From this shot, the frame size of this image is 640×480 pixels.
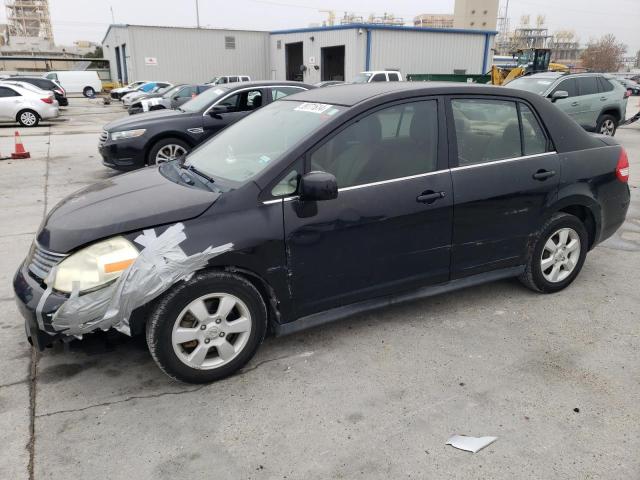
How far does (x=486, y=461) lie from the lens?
8.04 feet

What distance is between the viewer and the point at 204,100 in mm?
8992

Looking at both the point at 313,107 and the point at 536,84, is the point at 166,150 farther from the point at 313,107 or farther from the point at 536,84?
the point at 536,84

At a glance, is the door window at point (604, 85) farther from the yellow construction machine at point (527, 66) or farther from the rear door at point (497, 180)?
the rear door at point (497, 180)

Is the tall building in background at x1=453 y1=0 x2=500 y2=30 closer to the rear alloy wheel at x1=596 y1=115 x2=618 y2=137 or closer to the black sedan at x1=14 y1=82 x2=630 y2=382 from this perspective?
the rear alloy wheel at x1=596 y1=115 x2=618 y2=137

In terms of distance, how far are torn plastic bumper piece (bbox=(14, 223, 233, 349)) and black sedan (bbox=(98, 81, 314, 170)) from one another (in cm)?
548

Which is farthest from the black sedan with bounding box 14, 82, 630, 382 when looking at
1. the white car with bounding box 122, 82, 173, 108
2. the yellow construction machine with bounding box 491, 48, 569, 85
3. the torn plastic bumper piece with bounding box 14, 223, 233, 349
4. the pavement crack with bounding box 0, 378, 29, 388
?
the white car with bounding box 122, 82, 173, 108

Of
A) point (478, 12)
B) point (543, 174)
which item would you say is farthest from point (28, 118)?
point (478, 12)

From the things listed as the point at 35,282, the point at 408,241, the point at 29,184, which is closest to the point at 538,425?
the point at 408,241

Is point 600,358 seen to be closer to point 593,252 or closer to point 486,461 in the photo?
point 486,461

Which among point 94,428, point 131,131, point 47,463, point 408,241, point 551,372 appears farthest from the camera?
point 131,131

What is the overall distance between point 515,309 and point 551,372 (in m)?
0.88

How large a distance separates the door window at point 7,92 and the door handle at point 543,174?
1857 cm

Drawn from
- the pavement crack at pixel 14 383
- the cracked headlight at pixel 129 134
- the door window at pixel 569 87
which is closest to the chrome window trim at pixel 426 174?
Result: the pavement crack at pixel 14 383

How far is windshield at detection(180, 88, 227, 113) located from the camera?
8731 millimetres
